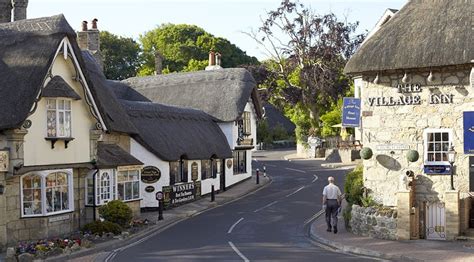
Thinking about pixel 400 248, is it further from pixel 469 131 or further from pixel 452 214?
pixel 469 131

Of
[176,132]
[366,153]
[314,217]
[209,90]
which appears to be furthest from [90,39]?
Answer: [366,153]

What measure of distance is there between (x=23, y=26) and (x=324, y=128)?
41.5m

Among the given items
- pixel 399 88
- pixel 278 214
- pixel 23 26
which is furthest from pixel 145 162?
pixel 399 88

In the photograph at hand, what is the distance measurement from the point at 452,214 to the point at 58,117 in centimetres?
1317

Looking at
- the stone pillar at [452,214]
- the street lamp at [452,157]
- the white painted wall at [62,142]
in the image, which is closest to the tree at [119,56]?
the white painted wall at [62,142]

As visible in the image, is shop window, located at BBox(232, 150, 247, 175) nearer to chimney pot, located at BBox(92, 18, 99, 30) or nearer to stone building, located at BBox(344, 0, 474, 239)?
chimney pot, located at BBox(92, 18, 99, 30)

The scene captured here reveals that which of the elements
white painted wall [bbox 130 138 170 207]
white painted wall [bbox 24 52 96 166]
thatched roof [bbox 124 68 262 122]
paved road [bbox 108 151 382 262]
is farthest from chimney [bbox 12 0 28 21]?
thatched roof [bbox 124 68 262 122]

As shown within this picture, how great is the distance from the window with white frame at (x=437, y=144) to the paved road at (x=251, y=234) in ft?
14.4

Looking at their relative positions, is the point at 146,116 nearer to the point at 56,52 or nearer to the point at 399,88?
the point at 56,52

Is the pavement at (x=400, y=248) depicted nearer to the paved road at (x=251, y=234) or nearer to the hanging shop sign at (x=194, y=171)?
the paved road at (x=251, y=234)

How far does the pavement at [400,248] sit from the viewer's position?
59.6ft

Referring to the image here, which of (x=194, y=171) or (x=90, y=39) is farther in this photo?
(x=90, y=39)

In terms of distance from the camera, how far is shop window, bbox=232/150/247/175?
45.0 metres

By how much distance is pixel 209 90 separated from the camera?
45.0 m
